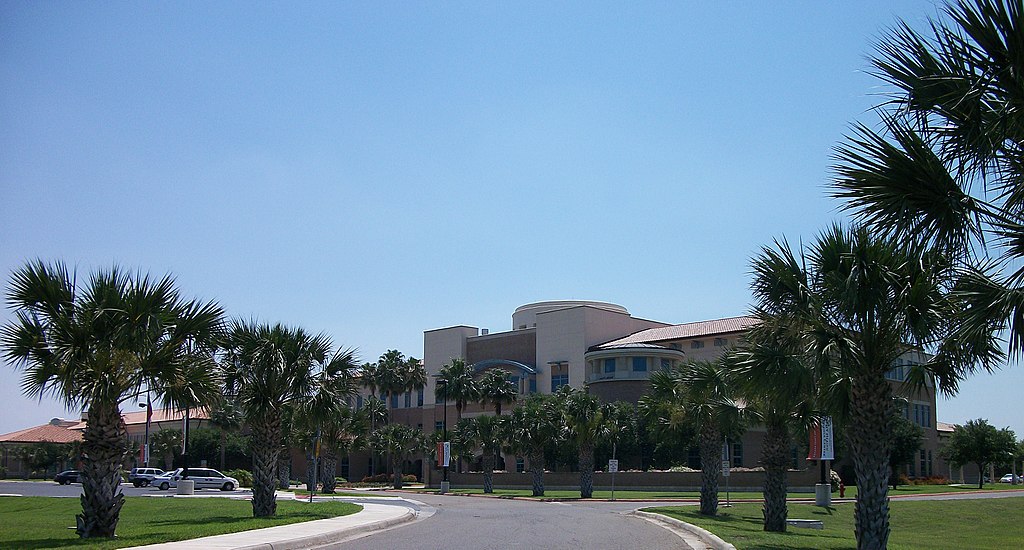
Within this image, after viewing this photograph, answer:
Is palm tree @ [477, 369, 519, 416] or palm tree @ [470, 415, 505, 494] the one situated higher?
palm tree @ [477, 369, 519, 416]

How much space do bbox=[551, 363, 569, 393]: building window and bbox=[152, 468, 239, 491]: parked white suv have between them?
111 ft

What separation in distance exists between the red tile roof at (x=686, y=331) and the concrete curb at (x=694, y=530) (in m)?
49.1

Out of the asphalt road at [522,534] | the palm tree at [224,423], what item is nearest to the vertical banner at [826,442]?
the asphalt road at [522,534]

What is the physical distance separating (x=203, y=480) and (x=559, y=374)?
36.8m

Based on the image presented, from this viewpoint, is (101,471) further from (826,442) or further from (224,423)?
(224,423)

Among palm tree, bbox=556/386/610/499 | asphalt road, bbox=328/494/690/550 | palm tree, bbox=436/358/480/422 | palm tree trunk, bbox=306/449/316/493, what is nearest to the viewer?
asphalt road, bbox=328/494/690/550

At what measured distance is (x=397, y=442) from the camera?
76125 mm

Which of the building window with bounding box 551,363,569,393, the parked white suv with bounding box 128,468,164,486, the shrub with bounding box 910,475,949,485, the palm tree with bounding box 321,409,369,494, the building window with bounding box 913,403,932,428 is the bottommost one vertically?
the shrub with bounding box 910,475,949,485

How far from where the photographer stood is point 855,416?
17.8 m

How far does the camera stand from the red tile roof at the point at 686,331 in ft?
266

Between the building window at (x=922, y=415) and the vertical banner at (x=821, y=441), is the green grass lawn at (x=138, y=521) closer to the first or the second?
the vertical banner at (x=821, y=441)

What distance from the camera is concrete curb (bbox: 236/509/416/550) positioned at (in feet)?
55.8

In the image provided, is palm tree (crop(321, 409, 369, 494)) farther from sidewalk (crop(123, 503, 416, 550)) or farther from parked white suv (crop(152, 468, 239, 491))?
sidewalk (crop(123, 503, 416, 550))

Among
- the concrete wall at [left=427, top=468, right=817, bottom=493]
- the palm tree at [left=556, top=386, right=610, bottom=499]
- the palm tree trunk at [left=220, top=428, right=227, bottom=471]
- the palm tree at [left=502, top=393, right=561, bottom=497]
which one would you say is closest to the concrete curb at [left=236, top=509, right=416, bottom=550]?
the palm tree at [left=556, top=386, right=610, bottom=499]
